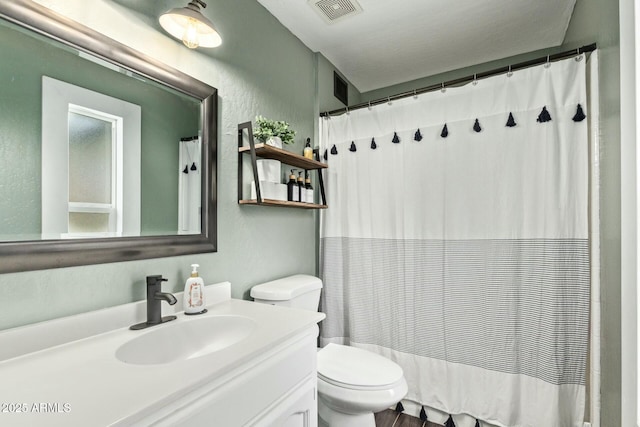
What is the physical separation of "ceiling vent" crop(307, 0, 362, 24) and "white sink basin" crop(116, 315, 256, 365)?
1.71 m

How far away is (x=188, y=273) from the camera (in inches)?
51.7

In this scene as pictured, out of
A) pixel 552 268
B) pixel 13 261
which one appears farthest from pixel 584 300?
pixel 13 261

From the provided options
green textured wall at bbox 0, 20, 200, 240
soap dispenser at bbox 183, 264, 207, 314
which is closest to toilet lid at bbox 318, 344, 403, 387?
soap dispenser at bbox 183, 264, 207, 314

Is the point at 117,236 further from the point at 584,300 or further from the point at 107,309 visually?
the point at 584,300

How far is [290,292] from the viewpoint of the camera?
1.58 meters

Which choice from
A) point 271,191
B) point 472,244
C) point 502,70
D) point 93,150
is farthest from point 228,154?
point 502,70

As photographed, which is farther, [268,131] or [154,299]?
[268,131]

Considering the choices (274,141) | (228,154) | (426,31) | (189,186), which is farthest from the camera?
(426,31)

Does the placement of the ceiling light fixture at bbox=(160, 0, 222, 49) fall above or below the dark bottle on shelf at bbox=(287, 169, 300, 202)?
above

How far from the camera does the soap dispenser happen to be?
1205mm

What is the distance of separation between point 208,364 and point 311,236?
1.45 meters

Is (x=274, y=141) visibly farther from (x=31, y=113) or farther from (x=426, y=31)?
(x=426, y=31)

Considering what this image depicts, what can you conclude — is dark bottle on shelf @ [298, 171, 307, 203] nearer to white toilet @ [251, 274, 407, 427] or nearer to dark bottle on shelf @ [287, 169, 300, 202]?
dark bottle on shelf @ [287, 169, 300, 202]

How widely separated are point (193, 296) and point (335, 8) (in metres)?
1.72
